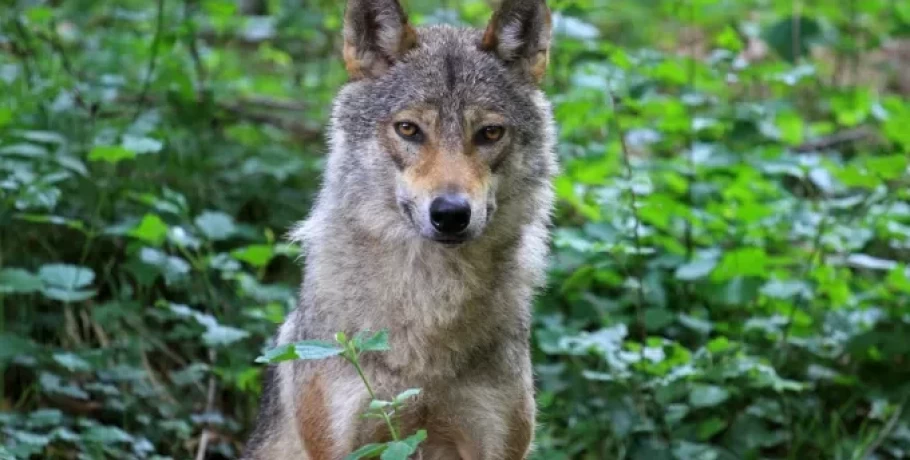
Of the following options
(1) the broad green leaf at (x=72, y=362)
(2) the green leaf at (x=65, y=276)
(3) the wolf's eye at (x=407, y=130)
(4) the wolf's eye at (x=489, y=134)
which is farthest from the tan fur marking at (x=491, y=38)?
(1) the broad green leaf at (x=72, y=362)

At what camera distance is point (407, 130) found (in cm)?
430

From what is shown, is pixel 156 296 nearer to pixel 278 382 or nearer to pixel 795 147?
pixel 278 382

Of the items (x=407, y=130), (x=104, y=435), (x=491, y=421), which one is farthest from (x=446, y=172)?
(x=104, y=435)

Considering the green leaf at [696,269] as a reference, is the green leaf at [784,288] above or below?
below

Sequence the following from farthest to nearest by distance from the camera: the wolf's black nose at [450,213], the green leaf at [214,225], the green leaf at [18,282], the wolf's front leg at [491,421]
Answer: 1. the green leaf at [214,225]
2. the green leaf at [18,282]
3. the wolf's front leg at [491,421]
4. the wolf's black nose at [450,213]

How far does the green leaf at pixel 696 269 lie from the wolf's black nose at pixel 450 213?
249 centimetres

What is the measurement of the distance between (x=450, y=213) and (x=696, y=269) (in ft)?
8.49

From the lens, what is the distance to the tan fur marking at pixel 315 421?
14.4 ft

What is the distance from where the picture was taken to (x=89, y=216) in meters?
6.57

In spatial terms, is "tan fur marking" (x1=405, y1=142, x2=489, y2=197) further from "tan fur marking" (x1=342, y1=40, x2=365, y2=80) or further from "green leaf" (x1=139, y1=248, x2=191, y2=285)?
"green leaf" (x1=139, y1=248, x2=191, y2=285)

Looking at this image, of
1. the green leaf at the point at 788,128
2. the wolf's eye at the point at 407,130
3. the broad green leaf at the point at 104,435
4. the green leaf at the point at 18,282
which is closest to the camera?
the wolf's eye at the point at 407,130

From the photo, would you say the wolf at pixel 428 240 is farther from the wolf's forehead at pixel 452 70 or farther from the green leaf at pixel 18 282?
the green leaf at pixel 18 282

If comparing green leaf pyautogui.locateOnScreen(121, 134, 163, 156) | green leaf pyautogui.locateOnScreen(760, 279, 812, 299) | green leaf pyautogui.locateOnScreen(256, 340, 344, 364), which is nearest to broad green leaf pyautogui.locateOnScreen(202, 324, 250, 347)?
green leaf pyautogui.locateOnScreen(121, 134, 163, 156)

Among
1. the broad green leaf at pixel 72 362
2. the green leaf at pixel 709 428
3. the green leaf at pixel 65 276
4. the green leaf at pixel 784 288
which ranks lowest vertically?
the green leaf at pixel 709 428
